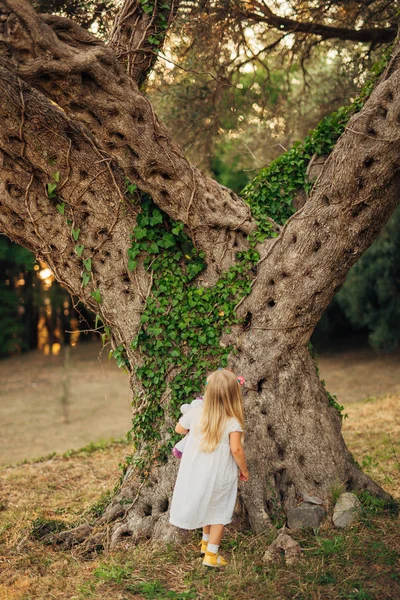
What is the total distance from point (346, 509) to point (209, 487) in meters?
1.24

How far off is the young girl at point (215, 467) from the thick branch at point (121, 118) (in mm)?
1365

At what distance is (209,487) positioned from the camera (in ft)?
13.5

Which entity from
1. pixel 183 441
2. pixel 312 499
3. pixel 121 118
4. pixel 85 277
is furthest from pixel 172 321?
pixel 312 499

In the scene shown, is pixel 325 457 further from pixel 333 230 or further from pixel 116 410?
pixel 116 410

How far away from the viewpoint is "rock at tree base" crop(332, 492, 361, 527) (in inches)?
180

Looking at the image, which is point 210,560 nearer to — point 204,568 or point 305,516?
point 204,568

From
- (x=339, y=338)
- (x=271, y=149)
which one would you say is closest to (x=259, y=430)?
(x=271, y=149)

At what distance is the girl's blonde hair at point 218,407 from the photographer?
4.10m

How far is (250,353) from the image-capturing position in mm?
4980

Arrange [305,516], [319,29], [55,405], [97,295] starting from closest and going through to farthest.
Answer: [305,516], [97,295], [319,29], [55,405]

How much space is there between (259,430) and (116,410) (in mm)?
9447

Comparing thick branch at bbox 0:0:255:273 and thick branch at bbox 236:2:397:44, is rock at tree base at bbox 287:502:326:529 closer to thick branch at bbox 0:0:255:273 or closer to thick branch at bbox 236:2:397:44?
thick branch at bbox 0:0:255:273

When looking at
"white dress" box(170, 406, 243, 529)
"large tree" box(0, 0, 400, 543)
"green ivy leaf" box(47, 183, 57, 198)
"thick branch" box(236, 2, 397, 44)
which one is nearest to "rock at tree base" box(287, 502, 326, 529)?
"large tree" box(0, 0, 400, 543)

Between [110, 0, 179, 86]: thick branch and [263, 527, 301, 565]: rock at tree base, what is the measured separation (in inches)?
150
